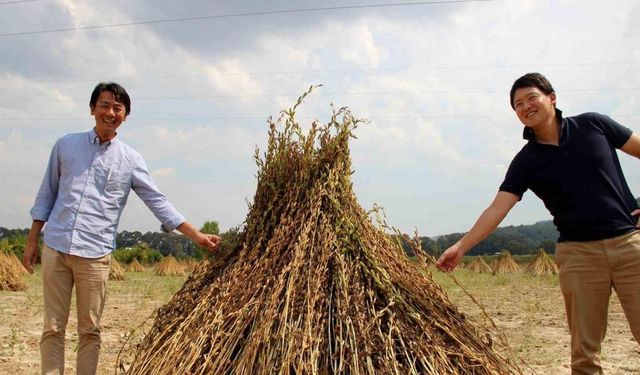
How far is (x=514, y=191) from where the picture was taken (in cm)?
324

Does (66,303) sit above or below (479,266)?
above

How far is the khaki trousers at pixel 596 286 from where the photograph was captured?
301 cm

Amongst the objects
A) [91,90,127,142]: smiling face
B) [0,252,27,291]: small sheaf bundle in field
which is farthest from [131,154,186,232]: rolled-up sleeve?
[0,252,27,291]: small sheaf bundle in field

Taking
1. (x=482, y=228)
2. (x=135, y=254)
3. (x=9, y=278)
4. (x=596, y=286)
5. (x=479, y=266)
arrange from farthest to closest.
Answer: (x=135, y=254)
(x=479, y=266)
(x=9, y=278)
(x=482, y=228)
(x=596, y=286)

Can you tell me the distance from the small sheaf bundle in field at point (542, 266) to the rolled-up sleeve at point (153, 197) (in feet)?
59.3

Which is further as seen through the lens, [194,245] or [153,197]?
[194,245]

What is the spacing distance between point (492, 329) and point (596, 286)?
464 cm

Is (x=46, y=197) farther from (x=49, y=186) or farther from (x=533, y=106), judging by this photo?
(x=533, y=106)

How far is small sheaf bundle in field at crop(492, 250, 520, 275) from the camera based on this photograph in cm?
2239

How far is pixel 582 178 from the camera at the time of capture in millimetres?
3029

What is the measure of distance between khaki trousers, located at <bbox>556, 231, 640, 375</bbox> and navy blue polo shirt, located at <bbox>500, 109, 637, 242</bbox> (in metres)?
0.07

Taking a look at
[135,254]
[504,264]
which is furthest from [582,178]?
[135,254]

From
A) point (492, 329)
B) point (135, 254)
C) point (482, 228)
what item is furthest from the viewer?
point (135, 254)

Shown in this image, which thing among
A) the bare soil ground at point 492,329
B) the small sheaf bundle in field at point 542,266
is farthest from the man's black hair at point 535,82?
the small sheaf bundle in field at point 542,266
